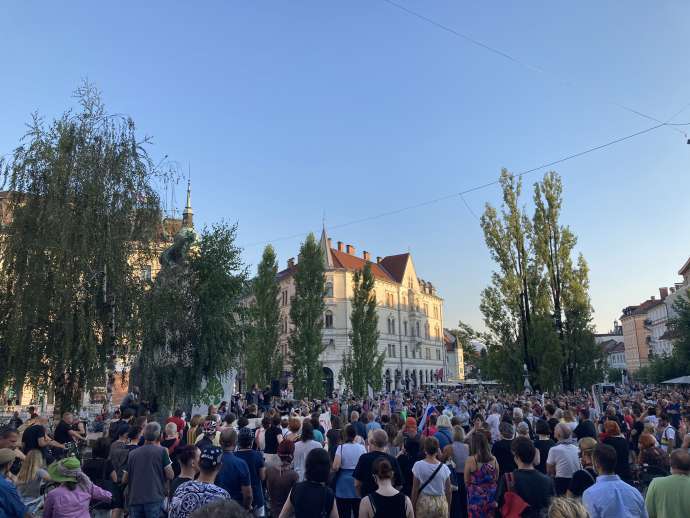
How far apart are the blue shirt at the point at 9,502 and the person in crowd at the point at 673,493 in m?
5.77

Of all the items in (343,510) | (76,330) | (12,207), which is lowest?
(343,510)

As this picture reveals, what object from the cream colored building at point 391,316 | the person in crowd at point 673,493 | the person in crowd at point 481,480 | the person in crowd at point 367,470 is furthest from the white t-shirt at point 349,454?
the cream colored building at point 391,316

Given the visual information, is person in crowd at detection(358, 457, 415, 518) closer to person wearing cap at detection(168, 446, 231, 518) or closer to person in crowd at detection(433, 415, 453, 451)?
person wearing cap at detection(168, 446, 231, 518)

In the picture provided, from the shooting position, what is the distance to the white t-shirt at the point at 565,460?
6875mm

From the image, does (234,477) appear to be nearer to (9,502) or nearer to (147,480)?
(147,480)

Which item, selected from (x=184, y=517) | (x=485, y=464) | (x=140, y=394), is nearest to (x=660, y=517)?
(x=485, y=464)

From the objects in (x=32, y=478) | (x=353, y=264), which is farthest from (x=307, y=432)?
(x=353, y=264)

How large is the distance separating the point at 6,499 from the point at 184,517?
1977 millimetres

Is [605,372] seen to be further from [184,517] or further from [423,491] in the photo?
[184,517]

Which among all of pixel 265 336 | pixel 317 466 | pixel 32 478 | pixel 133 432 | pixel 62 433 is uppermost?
pixel 265 336

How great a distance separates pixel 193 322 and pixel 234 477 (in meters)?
14.4

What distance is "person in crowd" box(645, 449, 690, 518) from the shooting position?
4.64 m

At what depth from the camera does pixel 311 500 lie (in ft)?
15.8

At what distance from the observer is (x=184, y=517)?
3969 mm
